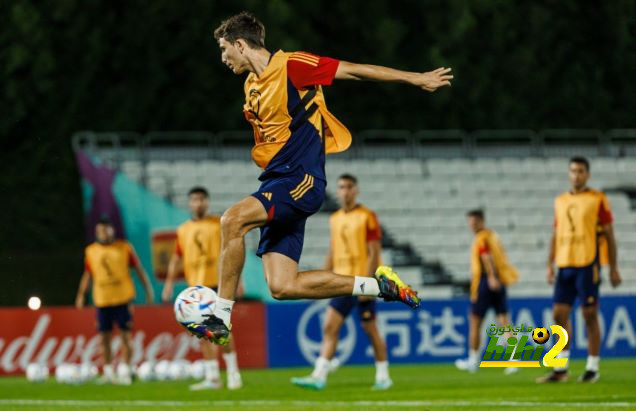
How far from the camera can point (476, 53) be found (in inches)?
1273

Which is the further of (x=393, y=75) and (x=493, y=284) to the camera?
(x=493, y=284)

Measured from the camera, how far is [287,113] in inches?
368

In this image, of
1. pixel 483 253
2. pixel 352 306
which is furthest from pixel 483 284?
pixel 352 306

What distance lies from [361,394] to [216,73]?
18710 mm

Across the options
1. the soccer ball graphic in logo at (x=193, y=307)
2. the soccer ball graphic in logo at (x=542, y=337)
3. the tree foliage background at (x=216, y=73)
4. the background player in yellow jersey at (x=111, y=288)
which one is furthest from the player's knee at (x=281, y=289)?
the tree foliage background at (x=216, y=73)

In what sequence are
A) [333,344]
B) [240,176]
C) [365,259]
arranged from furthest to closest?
[240,176], [365,259], [333,344]

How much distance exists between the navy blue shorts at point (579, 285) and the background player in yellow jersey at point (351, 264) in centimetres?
185

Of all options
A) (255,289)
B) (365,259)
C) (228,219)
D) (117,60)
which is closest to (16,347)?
(255,289)

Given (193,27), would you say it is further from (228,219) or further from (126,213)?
(228,219)

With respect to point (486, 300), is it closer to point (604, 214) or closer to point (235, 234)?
point (604, 214)

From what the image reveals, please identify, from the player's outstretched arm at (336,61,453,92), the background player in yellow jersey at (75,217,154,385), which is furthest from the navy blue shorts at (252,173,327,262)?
the background player in yellow jersey at (75,217,154,385)

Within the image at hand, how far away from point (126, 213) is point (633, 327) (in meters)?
8.23

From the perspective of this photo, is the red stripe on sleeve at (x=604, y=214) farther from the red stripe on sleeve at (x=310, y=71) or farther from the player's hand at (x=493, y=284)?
the red stripe on sleeve at (x=310, y=71)

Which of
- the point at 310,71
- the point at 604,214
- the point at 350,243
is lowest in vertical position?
the point at 350,243
